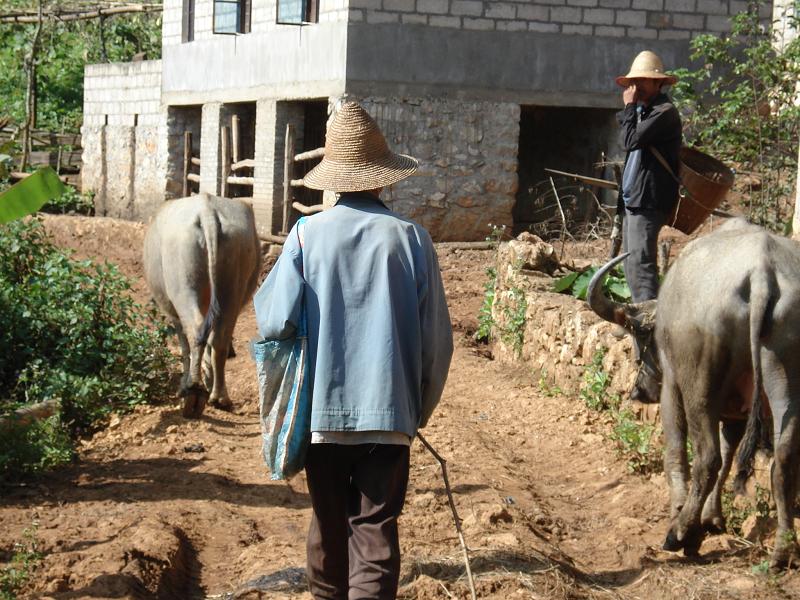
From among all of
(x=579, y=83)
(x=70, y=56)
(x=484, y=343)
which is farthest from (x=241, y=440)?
(x=70, y=56)

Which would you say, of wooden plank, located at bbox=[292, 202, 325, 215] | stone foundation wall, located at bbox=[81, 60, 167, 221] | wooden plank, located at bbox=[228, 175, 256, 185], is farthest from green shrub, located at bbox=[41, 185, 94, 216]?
wooden plank, located at bbox=[292, 202, 325, 215]

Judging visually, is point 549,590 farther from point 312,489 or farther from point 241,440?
point 241,440

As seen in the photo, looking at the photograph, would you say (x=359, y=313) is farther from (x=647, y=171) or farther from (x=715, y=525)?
(x=647, y=171)

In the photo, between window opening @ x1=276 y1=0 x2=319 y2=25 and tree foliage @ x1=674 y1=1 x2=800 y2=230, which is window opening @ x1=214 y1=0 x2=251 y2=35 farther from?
tree foliage @ x1=674 y1=1 x2=800 y2=230

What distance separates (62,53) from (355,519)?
80.2ft

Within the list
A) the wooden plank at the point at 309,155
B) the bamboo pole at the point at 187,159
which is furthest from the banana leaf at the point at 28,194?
the bamboo pole at the point at 187,159

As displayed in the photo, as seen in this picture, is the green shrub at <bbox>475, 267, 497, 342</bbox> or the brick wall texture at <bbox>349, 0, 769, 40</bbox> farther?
the brick wall texture at <bbox>349, 0, 769, 40</bbox>

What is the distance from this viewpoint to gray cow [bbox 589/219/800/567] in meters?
4.84

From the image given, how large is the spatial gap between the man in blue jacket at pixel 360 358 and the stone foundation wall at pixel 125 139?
49.8 feet

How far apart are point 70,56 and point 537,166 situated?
14.6 metres

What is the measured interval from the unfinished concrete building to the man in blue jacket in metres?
9.60

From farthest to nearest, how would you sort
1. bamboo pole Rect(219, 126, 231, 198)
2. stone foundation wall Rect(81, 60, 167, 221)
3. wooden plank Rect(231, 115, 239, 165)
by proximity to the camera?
stone foundation wall Rect(81, 60, 167, 221) < bamboo pole Rect(219, 126, 231, 198) < wooden plank Rect(231, 115, 239, 165)

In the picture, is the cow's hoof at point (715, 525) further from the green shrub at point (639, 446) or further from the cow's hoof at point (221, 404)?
the cow's hoof at point (221, 404)

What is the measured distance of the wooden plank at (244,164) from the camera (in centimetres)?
1614
